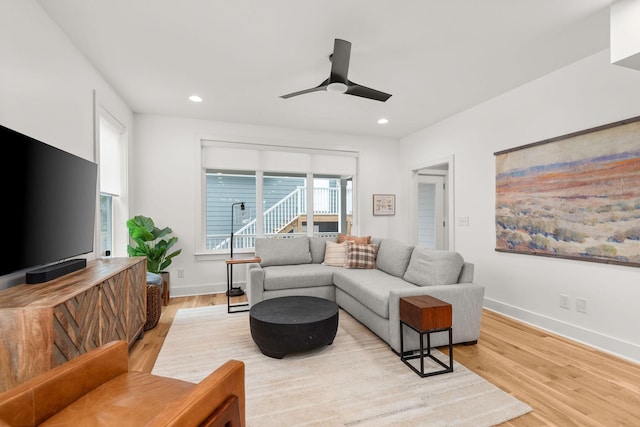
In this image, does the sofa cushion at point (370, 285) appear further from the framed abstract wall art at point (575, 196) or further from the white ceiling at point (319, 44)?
the white ceiling at point (319, 44)

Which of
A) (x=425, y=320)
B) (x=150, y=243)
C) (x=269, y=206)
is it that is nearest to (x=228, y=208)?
(x=269, y=206)

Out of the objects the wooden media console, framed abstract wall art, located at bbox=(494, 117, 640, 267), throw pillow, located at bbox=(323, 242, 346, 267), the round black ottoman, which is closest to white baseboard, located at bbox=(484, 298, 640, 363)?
framed abstract wall art, located at bbox=(494, 117, 640, 267)

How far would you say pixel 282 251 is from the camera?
435 centimetres

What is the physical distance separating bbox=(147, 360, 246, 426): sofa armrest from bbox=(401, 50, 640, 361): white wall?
3289mm

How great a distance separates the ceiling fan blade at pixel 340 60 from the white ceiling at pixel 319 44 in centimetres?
14

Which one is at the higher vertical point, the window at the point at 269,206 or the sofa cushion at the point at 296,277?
the window at the point at 269,206

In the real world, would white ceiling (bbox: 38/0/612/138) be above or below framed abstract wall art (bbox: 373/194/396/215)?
above

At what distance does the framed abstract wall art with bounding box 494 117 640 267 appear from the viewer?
2.56m

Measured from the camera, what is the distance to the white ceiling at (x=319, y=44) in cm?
221

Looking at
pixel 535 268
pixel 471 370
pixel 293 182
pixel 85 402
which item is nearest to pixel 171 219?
pixel 293 182

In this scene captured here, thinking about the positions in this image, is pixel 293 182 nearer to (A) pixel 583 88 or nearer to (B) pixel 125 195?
(B) pixel 125 195

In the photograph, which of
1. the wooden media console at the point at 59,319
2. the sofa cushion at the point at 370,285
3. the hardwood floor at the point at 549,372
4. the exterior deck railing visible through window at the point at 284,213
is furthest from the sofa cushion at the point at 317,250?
the wooden media console at the point at 59,319

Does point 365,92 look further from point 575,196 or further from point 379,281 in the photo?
point 575,196

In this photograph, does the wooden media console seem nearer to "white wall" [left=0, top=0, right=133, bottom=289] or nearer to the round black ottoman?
"white wall" [left=0, top=0, right=133, bottom=289]
